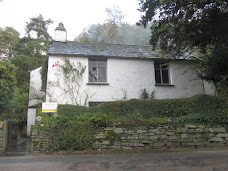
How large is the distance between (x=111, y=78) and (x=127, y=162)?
21.9ft

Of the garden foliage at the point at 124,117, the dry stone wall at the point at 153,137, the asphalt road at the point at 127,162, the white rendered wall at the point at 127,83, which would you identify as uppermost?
the white rendered wall at the point at 127,83

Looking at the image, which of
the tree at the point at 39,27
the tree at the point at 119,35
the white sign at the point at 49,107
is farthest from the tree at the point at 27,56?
the white sign at the point at 49,107

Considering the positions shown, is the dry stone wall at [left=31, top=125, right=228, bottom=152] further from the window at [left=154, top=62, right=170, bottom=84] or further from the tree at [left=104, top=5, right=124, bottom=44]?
the tree at [left=104, top=5, right=124, bottom=44]

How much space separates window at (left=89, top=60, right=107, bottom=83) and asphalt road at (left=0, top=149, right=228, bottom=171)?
5.88 m

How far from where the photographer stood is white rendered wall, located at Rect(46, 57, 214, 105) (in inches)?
428

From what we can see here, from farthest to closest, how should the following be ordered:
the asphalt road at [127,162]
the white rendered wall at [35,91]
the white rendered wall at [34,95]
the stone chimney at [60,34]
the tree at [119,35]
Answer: the tree at [119,35] → the white rendered wall at [35,91] → the white rendered wall at [34,95] → the stone chimney at [60,34] → the asphalt road at [127,162]

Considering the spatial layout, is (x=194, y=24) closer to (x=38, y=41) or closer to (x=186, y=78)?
(x=186, y=78)

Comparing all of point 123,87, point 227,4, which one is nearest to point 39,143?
point 123,87

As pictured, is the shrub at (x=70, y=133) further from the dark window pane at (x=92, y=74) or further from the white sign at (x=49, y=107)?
the dark window pane at (x=92, y=74)

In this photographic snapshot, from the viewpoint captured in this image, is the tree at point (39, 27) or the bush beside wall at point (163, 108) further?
the tree at point (39, 27)

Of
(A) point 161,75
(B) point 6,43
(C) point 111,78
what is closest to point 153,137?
(C) point 111,78

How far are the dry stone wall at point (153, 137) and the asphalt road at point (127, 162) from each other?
0.58 meters

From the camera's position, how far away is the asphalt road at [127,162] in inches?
202

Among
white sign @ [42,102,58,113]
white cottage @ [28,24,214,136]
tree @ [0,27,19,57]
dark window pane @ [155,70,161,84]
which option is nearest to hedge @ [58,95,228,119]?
white sign @ [42,102,58,113]
